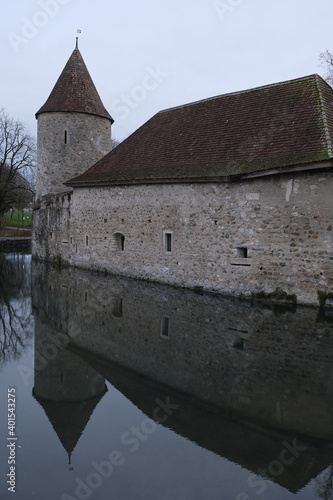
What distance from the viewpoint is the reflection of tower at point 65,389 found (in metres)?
4.50

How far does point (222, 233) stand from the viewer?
1199cm

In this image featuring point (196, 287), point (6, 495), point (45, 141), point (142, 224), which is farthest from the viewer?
point (45, 141)

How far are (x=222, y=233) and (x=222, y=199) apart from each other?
0.96m

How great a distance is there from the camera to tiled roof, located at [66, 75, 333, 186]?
10891 mm

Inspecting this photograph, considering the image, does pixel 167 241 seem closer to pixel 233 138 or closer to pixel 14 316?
pixel 233 138

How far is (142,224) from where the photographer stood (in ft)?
48.3

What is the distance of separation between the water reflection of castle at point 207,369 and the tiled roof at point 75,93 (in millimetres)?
13286

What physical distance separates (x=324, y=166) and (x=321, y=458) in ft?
24.0

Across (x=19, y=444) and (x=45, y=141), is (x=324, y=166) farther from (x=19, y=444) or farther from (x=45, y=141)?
(x=45, y=141)

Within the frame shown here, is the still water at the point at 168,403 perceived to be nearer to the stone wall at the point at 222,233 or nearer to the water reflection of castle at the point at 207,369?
the water reflection of castle at the point at 207,369

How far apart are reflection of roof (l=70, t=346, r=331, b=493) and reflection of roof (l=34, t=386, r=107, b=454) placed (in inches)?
21.7

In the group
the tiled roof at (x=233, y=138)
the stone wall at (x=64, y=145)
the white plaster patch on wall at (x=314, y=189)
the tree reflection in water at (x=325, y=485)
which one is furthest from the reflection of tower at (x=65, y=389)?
the stone wall at (x=64, y=145)

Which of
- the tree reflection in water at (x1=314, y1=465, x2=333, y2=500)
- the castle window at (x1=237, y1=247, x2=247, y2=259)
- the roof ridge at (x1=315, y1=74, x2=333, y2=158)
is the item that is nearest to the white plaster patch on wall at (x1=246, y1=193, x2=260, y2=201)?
the castle window at (x1=237, y1=247, x2=247, y2=259)

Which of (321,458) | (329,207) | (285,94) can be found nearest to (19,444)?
(321,458)
